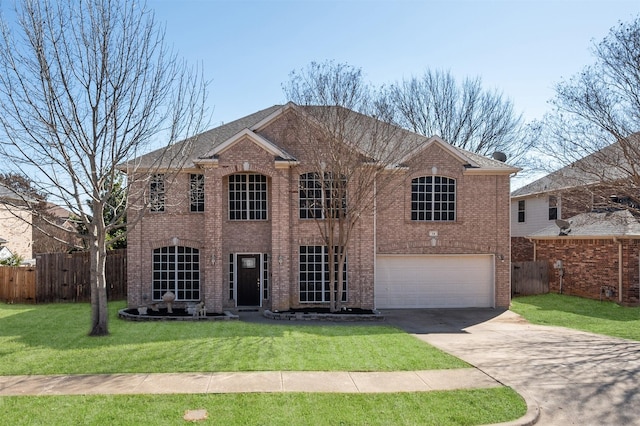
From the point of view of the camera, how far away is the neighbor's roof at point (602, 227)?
1917 cm

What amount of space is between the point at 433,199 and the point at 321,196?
4.56 metres

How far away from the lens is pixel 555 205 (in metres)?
26.5

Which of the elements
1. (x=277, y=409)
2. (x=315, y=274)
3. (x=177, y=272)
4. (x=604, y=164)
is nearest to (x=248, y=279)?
(x=315, y=274)

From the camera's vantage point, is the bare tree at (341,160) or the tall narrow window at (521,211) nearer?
the bare tree at (341,160)

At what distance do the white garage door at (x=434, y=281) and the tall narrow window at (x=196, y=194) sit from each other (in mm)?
7252

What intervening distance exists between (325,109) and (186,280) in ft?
27.3

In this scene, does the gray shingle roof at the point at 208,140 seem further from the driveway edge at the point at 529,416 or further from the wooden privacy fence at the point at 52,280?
the driveway edge at the point at 529,416

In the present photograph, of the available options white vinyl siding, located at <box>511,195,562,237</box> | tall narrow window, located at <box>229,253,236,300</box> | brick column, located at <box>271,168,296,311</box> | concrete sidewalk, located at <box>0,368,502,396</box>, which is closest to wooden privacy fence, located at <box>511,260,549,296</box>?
white vinyl siding, located at <box>511,195,562,237</box>

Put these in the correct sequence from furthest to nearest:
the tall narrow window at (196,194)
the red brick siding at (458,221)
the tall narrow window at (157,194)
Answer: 1. the red brick siding at (458,221)
2. the tall narrow window at (196,194)
3. the tall narrow window at (157,194)

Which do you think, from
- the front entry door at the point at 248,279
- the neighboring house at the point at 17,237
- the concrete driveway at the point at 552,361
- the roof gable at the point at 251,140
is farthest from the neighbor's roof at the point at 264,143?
the neighboring house at the point at 17,237

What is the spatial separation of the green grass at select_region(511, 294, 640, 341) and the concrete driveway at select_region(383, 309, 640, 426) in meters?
0.92

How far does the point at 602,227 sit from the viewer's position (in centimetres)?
2156

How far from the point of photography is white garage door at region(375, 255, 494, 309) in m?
18.8

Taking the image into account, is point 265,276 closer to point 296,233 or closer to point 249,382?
point 296,233
